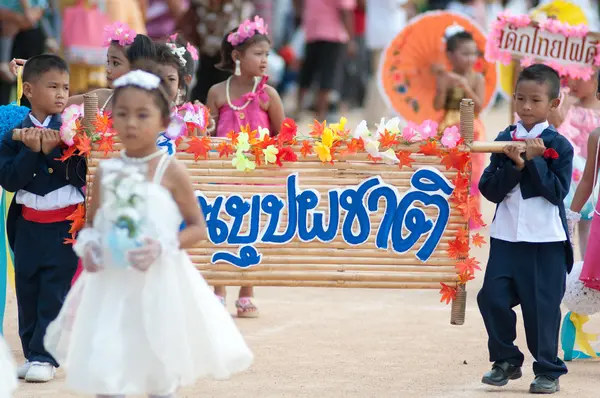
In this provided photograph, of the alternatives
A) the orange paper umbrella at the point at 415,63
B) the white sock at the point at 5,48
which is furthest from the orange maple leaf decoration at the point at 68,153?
the white sock at the point at 5,48

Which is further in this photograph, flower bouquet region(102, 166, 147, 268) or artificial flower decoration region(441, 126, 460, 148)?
artificial flower decoration region(441, 126, 460, 148)

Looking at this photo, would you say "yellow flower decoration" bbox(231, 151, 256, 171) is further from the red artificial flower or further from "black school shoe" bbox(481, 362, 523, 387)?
"black school shoe" bbox(481, 362, 523, 387)

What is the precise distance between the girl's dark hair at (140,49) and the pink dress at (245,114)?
1.13 meters

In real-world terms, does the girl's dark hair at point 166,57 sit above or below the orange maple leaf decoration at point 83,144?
above

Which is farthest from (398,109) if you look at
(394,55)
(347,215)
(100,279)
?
(100,279)

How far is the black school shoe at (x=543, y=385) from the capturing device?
5875mm

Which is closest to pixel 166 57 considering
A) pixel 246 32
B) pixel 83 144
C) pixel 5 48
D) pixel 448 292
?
pixel 83 144

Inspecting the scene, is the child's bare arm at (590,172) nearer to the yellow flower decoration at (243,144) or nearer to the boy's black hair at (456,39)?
the yellow flower decoration at (243,144)

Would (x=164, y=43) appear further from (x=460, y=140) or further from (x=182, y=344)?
(x=182, y=344)

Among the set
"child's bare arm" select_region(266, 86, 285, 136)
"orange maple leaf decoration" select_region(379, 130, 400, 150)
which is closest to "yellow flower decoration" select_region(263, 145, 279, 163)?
"orange maple leaf decoration" select_region(379, 130, 400, 150)

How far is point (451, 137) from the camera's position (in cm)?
604

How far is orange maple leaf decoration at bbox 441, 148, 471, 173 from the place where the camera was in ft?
19.8

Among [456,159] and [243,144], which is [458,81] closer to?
[456,159]

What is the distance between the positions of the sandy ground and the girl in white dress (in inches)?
47.6
